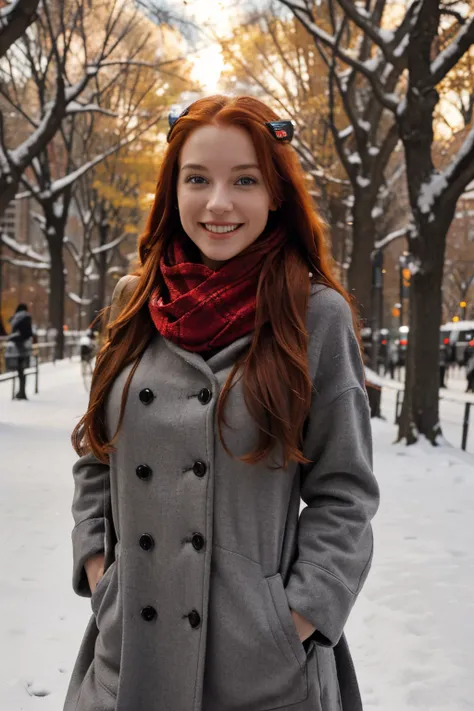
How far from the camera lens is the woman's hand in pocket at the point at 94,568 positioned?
2.09 meters

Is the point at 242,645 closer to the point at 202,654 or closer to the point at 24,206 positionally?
the point at 202,654

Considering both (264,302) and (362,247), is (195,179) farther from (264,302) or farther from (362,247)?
(362,247)

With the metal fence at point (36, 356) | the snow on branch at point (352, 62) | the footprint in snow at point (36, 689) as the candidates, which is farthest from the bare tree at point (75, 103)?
the footprint in snow at point (36, 689)

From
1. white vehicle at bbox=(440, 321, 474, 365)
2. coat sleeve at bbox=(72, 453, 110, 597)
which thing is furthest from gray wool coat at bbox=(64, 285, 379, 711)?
white vehicle at bbox=(440, 321, 474, 365)

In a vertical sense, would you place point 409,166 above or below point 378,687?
above

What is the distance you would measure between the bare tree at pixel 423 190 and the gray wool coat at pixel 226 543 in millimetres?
9497

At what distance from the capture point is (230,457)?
72.4 inches

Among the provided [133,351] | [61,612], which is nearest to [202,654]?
[133,351]

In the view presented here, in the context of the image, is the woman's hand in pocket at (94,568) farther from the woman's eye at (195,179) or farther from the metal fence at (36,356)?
the metal fence at (36,356)

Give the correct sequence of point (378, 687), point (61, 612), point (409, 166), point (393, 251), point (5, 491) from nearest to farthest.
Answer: point (378, 687) → point (61, 612) → point (5, 491) → point (409, 166) → point (393, 251)

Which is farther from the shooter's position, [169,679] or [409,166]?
[409,166]

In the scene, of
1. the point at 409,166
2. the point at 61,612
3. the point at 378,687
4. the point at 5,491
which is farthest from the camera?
the point at 409,166

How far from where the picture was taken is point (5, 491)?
788cm

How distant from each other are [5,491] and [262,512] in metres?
6.45
